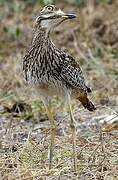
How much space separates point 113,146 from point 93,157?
1.46ft

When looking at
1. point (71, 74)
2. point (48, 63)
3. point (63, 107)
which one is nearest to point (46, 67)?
point (48, 63)

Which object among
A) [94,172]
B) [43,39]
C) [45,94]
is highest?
[43,39]

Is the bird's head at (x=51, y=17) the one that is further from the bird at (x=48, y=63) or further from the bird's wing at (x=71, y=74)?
the bird's wing at (x=71, y=74)

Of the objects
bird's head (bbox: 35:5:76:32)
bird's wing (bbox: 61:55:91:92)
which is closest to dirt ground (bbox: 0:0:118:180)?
bird's wing (bbox: 61:55:91:92)

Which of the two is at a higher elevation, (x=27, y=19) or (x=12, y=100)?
(x=27, y=19)

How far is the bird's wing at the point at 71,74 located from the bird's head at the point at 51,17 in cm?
26

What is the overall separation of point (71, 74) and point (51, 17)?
0.41 m

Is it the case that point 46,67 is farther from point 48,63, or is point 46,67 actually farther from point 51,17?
point 51,17

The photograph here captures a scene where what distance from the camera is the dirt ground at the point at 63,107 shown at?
13.9ft

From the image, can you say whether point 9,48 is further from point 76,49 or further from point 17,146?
point 17,146

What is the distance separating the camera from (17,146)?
472cm

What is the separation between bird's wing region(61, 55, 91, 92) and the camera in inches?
171

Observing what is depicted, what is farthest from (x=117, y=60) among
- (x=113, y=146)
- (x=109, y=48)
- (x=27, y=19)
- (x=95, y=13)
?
(x=113, y=146)

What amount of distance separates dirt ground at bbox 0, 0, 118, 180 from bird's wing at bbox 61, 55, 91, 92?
0.91 feet
